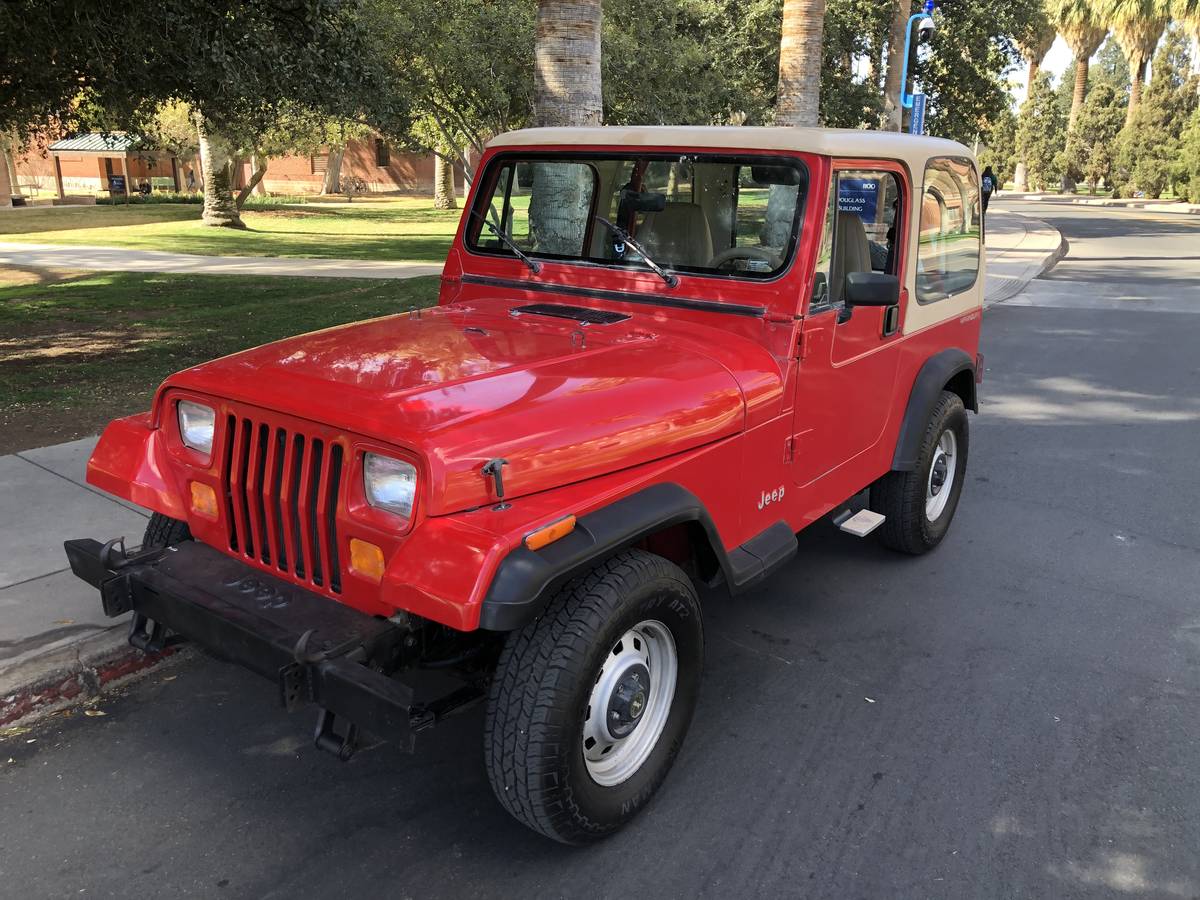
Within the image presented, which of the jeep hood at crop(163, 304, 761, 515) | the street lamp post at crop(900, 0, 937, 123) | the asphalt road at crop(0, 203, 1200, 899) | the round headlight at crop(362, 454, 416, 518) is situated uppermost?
the street lamp post at crop(900, 0, 937, 123)

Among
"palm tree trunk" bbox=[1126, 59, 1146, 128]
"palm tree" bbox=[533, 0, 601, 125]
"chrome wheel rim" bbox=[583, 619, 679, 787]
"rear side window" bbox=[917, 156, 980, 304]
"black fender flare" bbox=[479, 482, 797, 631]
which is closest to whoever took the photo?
"black fender flare" bbox=[479, 482, 797, 631]

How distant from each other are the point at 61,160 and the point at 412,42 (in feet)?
114

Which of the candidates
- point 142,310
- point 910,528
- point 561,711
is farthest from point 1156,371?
point 142,310

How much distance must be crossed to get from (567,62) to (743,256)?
4667mm

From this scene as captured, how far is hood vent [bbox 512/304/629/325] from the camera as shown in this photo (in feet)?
12.2

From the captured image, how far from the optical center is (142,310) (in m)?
11.9

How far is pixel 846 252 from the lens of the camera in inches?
152

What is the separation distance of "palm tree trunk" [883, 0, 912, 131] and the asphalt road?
53.5ft

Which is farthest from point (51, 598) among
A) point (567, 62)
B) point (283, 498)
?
point (567, 62)

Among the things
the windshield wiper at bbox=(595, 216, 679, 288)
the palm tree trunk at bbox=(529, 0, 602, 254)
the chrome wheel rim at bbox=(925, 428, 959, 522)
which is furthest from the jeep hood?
the palm tree trunk at bbox=(529, 0, 602, 254)

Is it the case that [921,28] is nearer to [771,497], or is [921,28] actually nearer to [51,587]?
[771,497]

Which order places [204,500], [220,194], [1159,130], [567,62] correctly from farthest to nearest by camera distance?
[1159,130] → [220,194] → [567,62] → [204,500]

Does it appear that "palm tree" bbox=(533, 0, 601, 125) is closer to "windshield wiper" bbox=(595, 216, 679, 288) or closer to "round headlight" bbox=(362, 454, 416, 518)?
"windshield wiper" bbox=(595, 216, 679, 288)

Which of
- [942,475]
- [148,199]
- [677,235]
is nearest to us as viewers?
[677,235]
